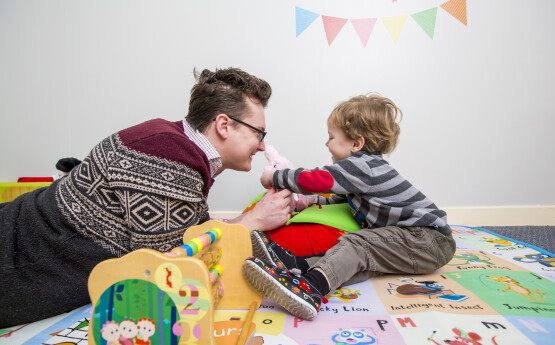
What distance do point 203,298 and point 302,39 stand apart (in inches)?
62.3

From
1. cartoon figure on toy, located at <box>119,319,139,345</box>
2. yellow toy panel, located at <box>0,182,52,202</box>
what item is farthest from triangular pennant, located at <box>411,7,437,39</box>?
yellow toy panel, located at <box>0,182,52,202</box>

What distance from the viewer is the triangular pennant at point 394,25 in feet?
5.56

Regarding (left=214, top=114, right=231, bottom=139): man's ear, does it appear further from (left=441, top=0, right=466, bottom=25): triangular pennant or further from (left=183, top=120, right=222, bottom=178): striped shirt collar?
(left=441, top=0, right=466, bottom=25): triangular pennant

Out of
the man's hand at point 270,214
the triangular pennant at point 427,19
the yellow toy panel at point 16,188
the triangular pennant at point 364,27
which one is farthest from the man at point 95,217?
the triangular pennant at point 427,19

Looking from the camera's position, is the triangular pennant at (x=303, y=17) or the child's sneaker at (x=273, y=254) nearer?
the child's sneaker at (x=273, y=254)

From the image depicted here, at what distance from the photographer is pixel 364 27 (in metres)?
1.70

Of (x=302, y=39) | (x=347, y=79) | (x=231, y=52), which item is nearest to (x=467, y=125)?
(x=347, y=79)

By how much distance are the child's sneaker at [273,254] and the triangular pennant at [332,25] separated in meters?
1.28

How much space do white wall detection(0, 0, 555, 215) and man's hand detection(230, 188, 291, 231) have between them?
2.42 ft

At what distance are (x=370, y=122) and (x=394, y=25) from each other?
959mm

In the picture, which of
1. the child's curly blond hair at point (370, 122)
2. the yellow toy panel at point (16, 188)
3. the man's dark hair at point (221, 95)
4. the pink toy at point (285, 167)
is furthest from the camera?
the yellow toy panel at point (16, 188)

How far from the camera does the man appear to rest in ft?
2.17

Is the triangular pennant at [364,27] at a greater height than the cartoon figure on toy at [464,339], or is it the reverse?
the triangular pennant at [364,27]

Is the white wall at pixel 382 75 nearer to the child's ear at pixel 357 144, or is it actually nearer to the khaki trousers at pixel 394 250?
the child's ear at pixel 357 144
